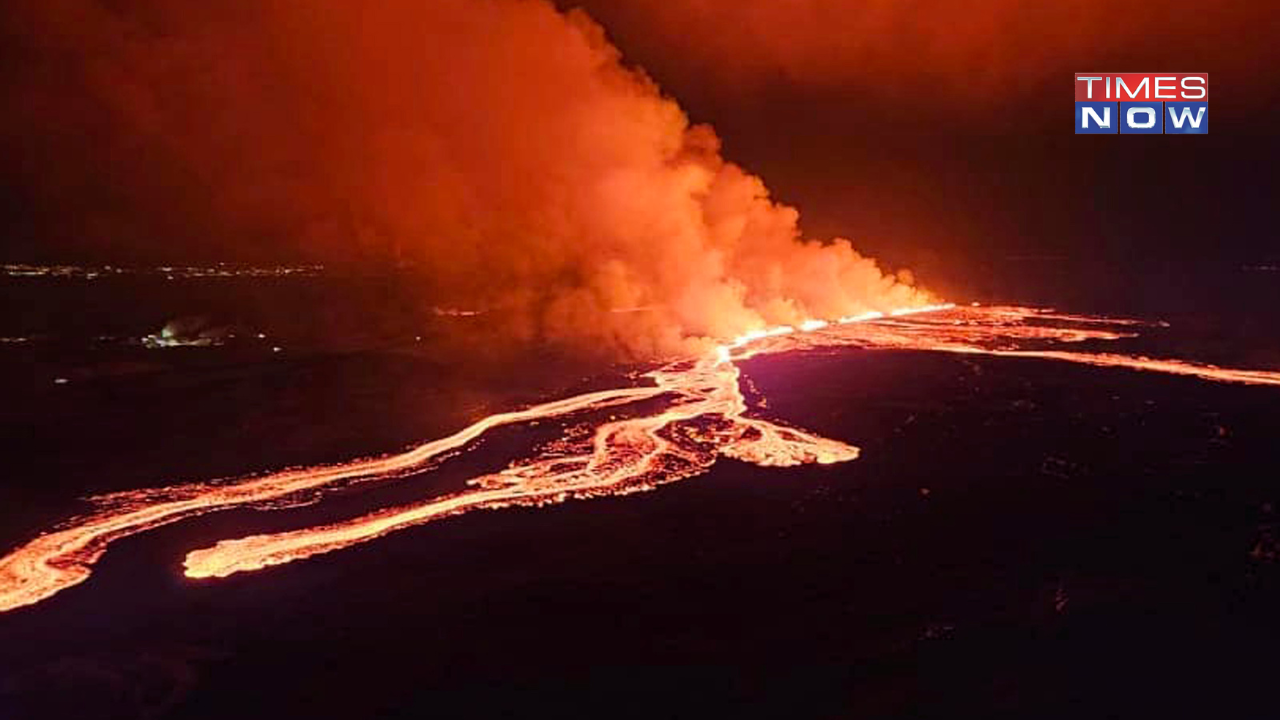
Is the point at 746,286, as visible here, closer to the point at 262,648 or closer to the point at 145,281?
the point at 262,648

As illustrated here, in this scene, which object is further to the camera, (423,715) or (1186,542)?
(1186,542)

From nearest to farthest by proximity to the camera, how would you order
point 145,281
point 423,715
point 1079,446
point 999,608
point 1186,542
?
point 423,715
point 999,608
point 1186,542
point 1079,446
point 145,281

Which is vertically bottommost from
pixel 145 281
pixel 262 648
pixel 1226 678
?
pixel 1226 678

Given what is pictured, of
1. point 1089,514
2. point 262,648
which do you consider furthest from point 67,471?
point 1089,514

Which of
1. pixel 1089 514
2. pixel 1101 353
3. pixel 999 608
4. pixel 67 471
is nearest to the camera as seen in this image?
pixel 999 608

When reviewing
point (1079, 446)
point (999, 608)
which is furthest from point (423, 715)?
point (1079, 446)

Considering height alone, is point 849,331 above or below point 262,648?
above

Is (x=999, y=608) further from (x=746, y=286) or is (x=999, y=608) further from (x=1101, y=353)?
(x=746, y=286)
